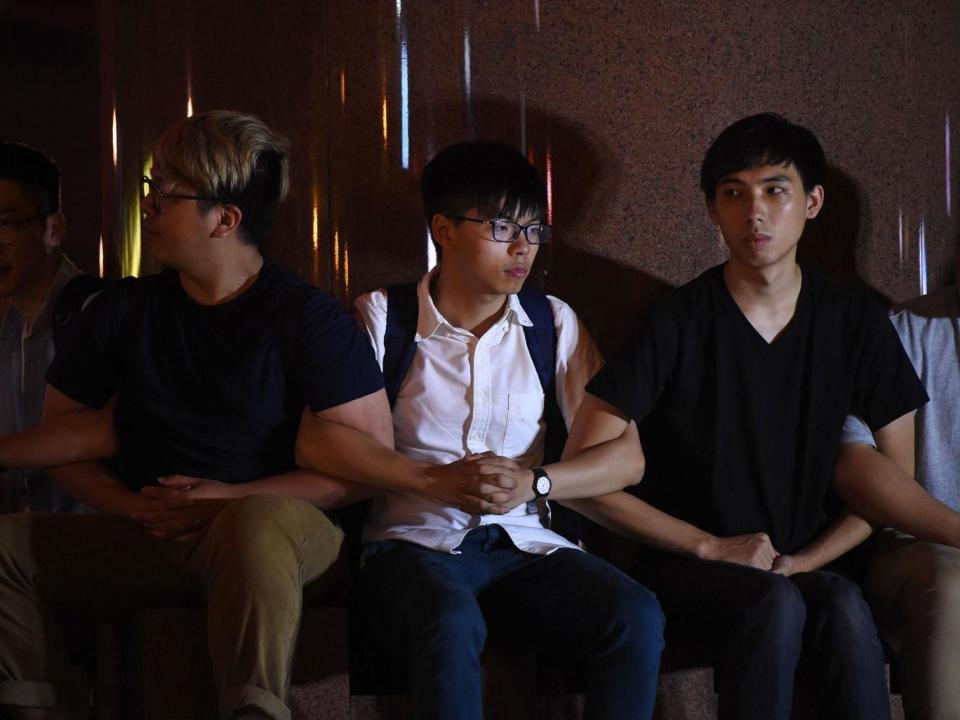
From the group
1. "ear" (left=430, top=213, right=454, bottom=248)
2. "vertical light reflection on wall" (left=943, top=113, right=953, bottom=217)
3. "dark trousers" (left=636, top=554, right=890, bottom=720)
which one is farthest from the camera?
"vertical light reflection on wall" (left=943, top=113, right=953, bottom=217)

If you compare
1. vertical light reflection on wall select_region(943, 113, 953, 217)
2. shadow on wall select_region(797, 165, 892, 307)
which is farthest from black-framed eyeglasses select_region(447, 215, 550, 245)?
vertical light reflection on wall select_region(943, 113, 953, 217)

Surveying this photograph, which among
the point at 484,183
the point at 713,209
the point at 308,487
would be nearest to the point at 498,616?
the point at 308,487

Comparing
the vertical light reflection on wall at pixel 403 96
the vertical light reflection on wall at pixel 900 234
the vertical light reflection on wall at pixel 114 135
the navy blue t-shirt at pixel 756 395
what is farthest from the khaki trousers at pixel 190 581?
the vertical light reflection on wall at pixel 900 234

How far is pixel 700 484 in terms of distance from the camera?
10.3ft

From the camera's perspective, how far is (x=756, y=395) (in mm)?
3121

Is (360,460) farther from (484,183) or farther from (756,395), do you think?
(756,395)

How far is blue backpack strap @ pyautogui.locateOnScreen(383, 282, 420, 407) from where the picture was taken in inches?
121

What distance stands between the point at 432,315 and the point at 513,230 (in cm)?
31

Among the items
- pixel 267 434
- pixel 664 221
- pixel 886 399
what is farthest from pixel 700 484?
pixel 267 434

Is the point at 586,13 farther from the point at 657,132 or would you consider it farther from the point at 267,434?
the point at 267,434

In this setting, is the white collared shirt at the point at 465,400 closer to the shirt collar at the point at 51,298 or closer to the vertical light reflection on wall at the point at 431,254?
the vertical light reflection on wall at the point at 431,254

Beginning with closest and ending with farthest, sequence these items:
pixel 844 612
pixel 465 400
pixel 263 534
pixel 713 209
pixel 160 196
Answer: pixel 263 534, pixel 844 612, pixel 160 196, pixel 465 400, pixel 713 209

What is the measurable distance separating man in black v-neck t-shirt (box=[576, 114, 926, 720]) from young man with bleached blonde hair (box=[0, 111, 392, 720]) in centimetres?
75

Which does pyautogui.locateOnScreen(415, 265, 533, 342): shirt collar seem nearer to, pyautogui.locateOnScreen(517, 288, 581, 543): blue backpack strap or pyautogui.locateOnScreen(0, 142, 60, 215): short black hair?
pyautogui.locateOnScreen(517, 288, 581, 543): blue backpack strap
